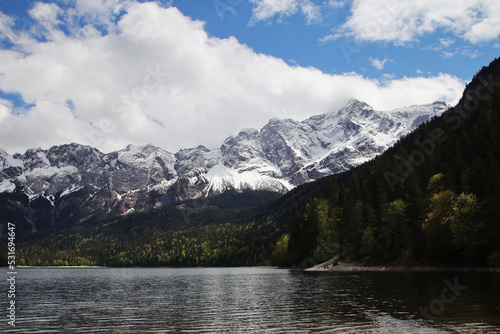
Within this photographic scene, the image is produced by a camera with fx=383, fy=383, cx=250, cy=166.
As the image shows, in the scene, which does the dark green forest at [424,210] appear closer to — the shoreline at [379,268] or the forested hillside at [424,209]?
the forested hillside at [424,209]

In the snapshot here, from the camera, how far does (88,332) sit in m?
29.7

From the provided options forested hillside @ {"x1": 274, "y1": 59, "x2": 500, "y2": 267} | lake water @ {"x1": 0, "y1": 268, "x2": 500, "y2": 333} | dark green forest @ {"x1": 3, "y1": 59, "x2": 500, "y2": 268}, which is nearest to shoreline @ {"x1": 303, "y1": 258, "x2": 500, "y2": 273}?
dark green forest @ {"x1": 3, "y1": 59, "x2": 500, "y2": 268}

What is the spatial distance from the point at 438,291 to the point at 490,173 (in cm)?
4209

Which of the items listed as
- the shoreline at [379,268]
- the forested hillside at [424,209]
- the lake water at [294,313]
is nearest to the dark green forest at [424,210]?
the forested hillside at [424,209]

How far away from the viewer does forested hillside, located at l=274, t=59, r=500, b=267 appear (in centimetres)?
7075

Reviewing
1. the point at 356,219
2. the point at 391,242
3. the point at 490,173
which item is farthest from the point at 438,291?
the point at 356,219

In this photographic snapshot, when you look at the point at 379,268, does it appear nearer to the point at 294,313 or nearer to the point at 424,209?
the point at 424,209

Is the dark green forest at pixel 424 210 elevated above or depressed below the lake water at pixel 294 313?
above

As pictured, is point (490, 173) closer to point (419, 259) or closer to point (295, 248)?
point (419, 259)

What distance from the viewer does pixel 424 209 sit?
86125 millimetres

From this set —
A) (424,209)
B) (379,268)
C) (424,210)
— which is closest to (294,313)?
(424,210)

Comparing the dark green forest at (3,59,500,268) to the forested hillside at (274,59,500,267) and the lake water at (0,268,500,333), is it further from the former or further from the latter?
the lake water at (0,268,500,333)

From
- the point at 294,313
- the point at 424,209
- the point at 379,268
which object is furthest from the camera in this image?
the point at 379,268

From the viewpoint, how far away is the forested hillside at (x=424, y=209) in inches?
2785
